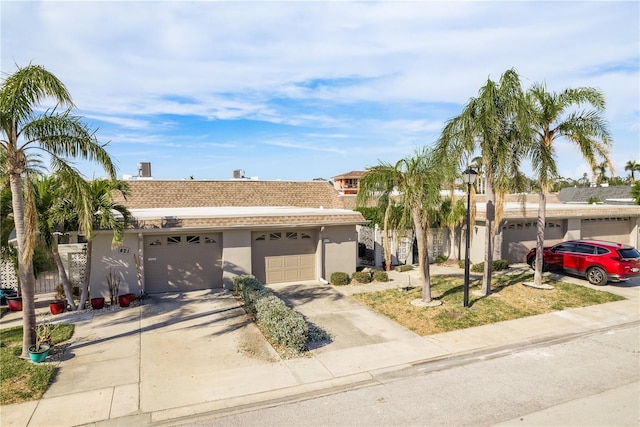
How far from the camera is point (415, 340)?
35.1ft

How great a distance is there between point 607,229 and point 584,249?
950cm

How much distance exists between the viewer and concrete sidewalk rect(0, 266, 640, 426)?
24.5 feet

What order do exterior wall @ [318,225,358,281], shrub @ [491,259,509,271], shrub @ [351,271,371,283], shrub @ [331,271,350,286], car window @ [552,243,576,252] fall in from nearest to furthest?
1. shrub @ [331,271,350,286]
2. shrub @ [351,271,371,283]
3. exterior wall @ [318,225,358,281]
4. car window @ [552,243,576,252]
5. shrub @ [491,259,509,271]

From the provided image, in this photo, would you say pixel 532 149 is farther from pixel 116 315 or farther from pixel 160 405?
pixel 116 315

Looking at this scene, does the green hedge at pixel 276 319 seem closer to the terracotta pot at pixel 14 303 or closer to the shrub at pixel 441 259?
the terracotta pot at pixel 14 303

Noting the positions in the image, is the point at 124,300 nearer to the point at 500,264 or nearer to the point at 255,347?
the point at 255,347

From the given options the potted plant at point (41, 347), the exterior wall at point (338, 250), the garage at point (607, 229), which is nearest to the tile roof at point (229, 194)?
the exterior wall at point (338, 250)

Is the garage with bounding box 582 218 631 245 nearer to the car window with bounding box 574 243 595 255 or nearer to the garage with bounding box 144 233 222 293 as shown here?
the car window with bounding box 574 243 595 255

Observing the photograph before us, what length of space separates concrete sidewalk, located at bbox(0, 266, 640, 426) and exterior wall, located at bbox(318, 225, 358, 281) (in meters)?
2.74

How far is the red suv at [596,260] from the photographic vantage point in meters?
15.7

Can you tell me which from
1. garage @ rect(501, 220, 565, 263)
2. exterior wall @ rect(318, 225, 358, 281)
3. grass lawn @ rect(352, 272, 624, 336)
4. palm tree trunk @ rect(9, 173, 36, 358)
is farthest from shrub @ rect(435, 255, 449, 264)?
palm tree trunk @ rect(9, 173, 36, 358)

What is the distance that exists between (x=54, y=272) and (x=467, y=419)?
14901mm

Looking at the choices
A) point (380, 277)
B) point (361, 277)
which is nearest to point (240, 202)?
point (361, 277)

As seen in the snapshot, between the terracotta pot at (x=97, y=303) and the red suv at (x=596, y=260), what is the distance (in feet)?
60.0
